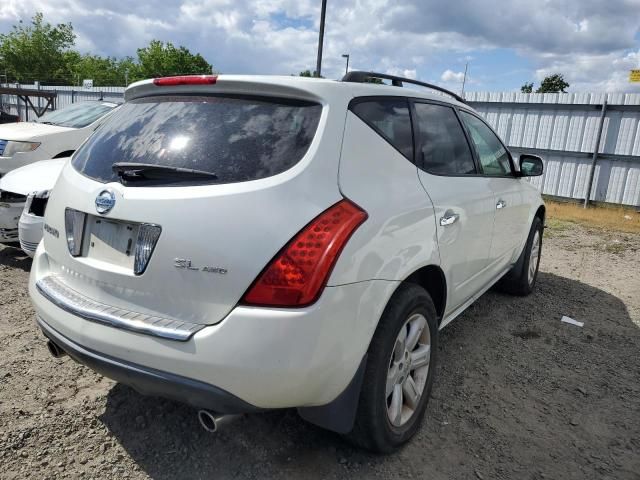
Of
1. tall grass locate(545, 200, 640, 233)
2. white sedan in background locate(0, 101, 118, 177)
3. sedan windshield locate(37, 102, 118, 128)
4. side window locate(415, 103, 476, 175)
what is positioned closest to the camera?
side window locate(415, 103, 476, 175)

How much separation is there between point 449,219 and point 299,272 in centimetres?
123

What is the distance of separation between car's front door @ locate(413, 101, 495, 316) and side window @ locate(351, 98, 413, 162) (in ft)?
0.32

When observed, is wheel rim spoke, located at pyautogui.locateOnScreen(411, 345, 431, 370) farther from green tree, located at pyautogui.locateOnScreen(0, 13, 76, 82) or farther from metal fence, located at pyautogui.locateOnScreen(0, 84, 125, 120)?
green tree, located at pyautogui.locateOnScreen(0, 13, 76, 82)

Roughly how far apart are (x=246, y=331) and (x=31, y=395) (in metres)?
1.72

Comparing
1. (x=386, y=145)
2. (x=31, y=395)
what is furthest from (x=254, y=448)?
(x=386, y=145)

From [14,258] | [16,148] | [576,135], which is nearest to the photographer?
[14,258]

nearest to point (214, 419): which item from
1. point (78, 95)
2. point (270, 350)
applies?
point (270, 350)

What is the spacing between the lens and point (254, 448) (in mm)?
2357

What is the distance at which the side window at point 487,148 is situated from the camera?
3.49m

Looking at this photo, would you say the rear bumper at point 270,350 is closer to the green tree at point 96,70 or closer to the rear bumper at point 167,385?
the rear bumper at point 167,385

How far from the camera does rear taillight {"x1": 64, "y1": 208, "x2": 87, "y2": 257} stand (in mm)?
2150

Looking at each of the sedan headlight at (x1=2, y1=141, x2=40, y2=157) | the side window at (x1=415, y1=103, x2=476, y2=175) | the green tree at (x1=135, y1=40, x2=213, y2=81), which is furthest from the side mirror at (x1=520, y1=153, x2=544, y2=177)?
the green tree at (x1=135, y1=40, x2=213, y2=81)

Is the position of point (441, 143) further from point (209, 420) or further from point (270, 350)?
point (209, 420)

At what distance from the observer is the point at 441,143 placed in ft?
9.61
